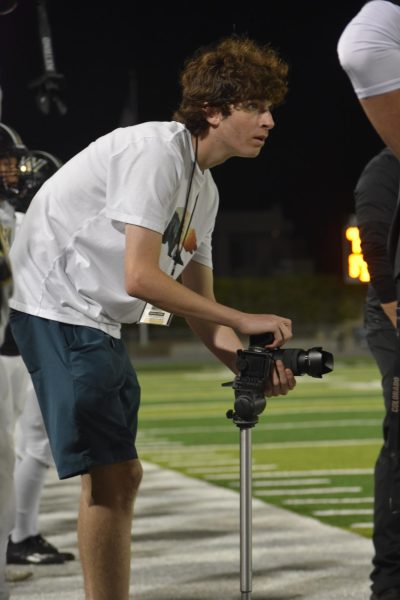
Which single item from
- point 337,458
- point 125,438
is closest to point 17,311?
point 125,438

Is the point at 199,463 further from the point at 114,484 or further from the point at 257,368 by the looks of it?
the point at 257,368

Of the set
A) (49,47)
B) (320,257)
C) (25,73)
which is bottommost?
(320,257)

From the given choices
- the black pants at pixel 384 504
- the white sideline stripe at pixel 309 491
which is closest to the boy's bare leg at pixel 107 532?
the black pants at pixel 384 504

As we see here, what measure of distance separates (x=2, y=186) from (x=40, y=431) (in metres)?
1.75

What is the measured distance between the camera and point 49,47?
7.45 metres

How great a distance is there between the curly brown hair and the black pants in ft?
3.60

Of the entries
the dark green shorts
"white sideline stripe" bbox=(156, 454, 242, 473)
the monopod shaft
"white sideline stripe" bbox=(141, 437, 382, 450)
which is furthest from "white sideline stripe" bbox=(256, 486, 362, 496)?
the monopod shaft

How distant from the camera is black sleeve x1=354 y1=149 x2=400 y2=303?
4758 mm

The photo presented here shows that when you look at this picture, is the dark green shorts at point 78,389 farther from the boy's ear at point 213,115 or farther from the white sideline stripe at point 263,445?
the white sideline stripe at point 263,445

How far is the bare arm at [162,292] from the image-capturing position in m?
3.76

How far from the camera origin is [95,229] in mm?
4031

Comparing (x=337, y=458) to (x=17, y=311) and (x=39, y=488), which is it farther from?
(x=17, y=311)

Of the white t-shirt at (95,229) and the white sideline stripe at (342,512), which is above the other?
the white t-shirt at (95,229)

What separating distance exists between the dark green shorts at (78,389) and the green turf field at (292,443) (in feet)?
10.3
